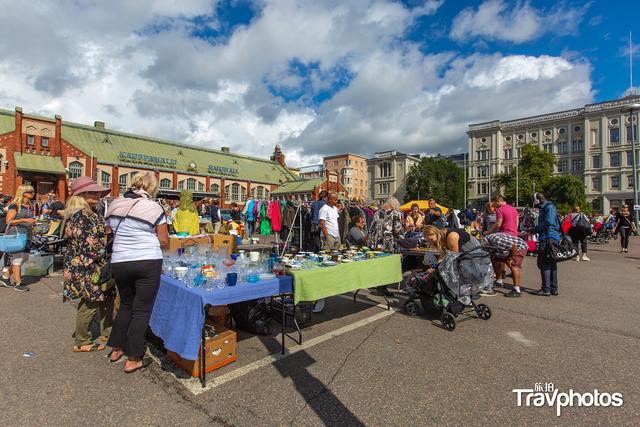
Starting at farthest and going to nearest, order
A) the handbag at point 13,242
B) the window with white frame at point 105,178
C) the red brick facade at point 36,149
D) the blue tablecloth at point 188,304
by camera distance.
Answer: the window with white frame at point 105,178, the red brick facade at point 36,149, the handbag at point 13,242, the blue tablecloth at point 188,304

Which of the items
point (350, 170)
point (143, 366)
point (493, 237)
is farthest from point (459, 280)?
point (350, 170)

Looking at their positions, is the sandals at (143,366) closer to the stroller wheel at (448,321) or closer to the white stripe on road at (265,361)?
the white stripe on road at (265,361)

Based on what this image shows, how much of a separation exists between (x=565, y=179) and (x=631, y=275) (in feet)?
167

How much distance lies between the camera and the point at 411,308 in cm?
533

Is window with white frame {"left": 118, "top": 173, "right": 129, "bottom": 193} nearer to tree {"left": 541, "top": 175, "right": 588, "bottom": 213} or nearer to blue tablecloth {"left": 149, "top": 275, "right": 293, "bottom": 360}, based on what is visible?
blue tablecloth {"left": 149, "top": 275, "right": 293, "bottom": 360}

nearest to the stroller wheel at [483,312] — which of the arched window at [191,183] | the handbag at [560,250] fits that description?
the handbag at [560,250]

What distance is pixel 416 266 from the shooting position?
7.38 m

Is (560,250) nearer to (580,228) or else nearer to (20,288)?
(580,228)

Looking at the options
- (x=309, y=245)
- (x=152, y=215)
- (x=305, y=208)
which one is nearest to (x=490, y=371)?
(x=152, y=215)

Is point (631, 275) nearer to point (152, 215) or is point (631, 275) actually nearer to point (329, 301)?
point (329, 301)

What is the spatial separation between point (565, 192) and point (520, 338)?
56.5 m

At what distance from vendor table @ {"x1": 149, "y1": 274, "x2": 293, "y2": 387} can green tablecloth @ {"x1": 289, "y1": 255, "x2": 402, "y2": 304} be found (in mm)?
162

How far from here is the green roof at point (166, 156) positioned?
3906 cm

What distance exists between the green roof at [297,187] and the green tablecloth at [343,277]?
47125 millimetres
